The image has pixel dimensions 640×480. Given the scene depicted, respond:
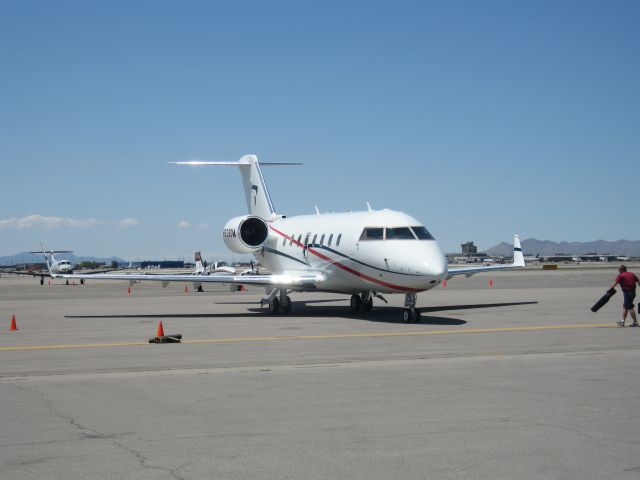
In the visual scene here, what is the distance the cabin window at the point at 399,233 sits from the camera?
2380 centimetres

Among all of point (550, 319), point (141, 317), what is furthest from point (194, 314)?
point (550, 319)

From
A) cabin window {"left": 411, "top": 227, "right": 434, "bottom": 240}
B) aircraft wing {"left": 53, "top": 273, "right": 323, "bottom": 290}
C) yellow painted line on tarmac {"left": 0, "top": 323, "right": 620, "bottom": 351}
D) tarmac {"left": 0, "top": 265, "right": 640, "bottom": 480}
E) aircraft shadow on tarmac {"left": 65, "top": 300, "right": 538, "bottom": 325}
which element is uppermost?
cabin window {"left": 411, "top": 227, "right": 434, "bottom": 240}

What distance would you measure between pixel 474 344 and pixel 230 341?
5.50 metres

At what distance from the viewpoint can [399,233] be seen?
2405 cm

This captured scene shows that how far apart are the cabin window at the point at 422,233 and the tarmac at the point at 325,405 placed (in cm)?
401

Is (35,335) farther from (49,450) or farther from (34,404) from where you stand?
(49,450)

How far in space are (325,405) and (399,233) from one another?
48.1 ft

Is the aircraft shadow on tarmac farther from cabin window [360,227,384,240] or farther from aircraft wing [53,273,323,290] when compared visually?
cabin window [360,227,384,240]

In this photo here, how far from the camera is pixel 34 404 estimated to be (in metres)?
10.1

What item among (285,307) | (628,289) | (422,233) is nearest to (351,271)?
(422,233)

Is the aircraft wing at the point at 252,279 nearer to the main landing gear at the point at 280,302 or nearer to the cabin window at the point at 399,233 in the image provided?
the main landing gear at the point at 280,302

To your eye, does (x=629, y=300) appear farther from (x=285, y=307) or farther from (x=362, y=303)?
(x=285, y=307)

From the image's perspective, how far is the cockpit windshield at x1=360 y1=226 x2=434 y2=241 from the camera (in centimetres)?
2381

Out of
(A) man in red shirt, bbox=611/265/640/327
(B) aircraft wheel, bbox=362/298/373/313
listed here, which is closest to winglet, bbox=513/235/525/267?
(B) aircraft wheel, bbox=362/298/373/313
